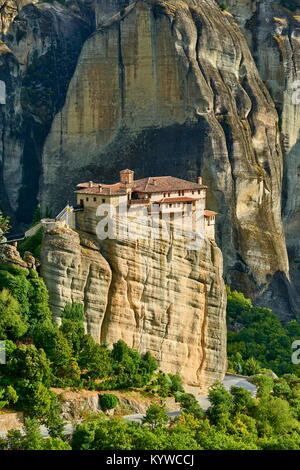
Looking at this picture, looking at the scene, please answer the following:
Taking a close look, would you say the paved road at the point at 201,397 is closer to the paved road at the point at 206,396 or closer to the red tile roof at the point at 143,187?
the paved road at the point at 206,396

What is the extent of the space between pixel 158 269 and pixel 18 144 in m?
26.3

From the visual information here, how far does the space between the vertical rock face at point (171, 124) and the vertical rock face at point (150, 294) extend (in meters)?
15.9

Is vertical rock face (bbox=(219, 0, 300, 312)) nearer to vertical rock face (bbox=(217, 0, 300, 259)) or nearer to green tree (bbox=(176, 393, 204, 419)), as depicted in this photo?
vertical rock face (bbox=(217, 0, 300, 259))

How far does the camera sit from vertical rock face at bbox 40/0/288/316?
81.8 metres

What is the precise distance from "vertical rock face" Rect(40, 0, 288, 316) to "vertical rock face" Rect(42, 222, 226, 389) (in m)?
15.9

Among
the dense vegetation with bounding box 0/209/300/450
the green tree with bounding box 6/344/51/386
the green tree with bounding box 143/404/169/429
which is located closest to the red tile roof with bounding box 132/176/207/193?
the dense vegetation with bounding box 0/209/300/450

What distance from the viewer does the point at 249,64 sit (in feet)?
288

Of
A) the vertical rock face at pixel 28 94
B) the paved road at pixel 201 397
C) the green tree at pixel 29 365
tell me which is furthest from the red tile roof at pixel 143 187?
the vertical rock face at pixel 28 94

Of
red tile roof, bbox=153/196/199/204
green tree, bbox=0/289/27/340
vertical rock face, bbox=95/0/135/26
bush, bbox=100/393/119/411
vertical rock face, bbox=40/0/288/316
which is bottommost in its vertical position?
bush, bbox=100/393/119/411

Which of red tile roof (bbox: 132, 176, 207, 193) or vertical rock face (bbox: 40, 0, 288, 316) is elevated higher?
vertical rock face (bbox: 40, 0, 288, 316)

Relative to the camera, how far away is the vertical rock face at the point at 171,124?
268 ft

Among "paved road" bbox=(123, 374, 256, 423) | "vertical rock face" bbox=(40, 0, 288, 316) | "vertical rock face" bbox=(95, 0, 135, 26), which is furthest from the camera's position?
"vertical rock face" bbox=(95, 0, 135, 26)

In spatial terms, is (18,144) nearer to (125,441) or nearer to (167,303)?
(167,303)

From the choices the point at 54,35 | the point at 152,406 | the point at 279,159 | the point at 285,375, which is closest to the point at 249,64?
the point at 279,159
